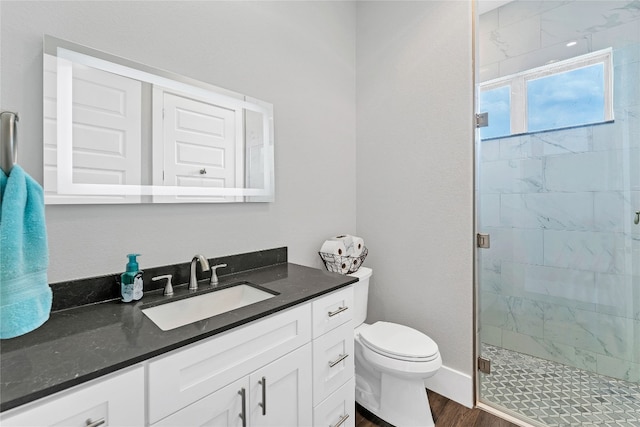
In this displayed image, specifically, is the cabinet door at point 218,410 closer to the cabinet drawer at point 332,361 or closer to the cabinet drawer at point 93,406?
the cabinet drawer at point 93,406

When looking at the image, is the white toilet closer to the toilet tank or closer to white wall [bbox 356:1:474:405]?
the toilet tank

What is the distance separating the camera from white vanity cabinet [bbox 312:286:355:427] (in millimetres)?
1198

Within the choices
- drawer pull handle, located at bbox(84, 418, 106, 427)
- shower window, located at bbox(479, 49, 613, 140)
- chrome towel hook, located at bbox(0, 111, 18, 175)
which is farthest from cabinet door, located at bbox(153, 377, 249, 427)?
shower window, located at bbox(479, 49, 613, 140)

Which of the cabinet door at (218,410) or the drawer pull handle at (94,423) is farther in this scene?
the cabinet door at (218,410)

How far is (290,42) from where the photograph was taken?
1.78 metres

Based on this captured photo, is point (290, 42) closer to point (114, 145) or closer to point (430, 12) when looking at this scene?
point (430, 12)

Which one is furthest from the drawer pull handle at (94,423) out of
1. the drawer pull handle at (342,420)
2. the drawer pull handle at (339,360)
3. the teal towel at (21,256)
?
the drawer pull handle at (342,420)

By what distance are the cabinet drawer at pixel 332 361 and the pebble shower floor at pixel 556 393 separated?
3.15ft

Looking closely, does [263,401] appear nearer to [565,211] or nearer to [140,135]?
[140,135]

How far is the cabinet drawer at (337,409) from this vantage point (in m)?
1.21

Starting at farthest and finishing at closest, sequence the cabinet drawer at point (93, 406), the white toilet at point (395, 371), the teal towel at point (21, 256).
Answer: the white toilet at point (395, 371), the teal towel at point (21, 256), the cabinet drawer at point (93, 406)

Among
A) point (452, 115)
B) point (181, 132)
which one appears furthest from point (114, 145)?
point (452, 115)

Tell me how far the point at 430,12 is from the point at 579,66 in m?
0.97

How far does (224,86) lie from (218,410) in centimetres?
137
